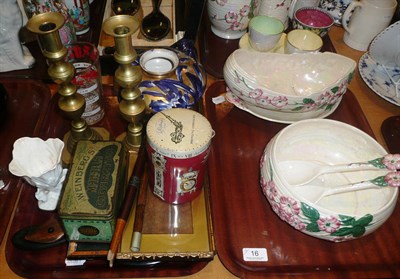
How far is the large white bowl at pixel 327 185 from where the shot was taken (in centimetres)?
49

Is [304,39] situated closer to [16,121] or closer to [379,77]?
[379,77]

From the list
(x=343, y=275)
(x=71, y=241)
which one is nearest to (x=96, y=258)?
(x=71, y=241)

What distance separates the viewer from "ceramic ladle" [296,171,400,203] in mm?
499

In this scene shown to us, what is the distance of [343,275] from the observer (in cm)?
52

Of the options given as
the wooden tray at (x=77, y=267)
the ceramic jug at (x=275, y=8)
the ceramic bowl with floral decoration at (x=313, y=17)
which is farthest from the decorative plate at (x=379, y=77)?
the wooden tray at (x=77, y=267)

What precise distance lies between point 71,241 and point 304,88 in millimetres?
540

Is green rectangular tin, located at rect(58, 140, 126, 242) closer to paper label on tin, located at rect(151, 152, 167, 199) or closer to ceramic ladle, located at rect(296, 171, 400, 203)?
paper label on tin, located at rect(151, 152, 167, 199)

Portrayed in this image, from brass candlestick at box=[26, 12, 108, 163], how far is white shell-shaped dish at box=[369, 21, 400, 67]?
72 cm

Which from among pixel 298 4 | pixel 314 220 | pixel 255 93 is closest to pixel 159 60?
pixel 255 93

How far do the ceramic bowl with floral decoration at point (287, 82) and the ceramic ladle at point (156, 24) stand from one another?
27cm

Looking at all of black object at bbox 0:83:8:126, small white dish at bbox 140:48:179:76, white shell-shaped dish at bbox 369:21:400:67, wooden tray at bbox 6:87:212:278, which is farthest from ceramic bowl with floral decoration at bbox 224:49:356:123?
black object at bbox 0:83:8:126

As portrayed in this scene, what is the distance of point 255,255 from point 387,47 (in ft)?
2.13

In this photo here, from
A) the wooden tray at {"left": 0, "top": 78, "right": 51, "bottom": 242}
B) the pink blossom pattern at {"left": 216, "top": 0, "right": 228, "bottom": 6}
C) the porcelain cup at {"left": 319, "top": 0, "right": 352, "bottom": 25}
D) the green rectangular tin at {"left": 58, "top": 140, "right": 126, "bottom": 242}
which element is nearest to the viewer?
the green rectangular tin at {"left": 58, "top": 140, "right": 126, "bottom": 242}

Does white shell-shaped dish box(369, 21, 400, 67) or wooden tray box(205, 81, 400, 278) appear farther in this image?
white shell-shaped dish box(369, 21, 400, 67)
